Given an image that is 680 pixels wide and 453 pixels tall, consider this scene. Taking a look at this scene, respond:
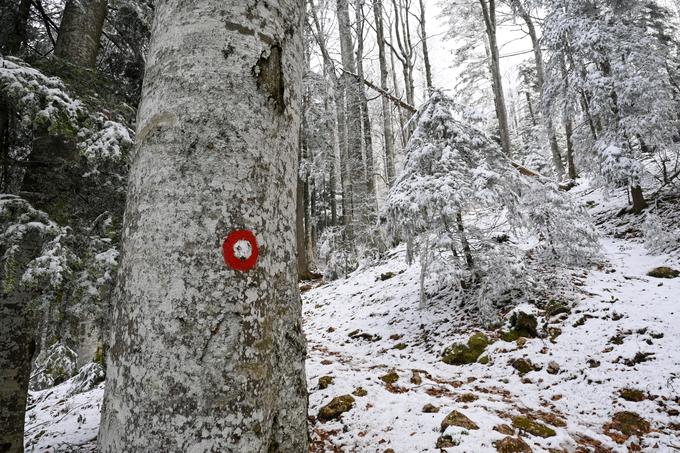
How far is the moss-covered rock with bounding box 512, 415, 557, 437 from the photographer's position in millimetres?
2635

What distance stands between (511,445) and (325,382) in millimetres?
1866

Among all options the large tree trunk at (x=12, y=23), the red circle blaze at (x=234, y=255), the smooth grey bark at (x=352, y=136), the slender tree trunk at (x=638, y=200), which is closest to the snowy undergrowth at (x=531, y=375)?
the slender tree trunk at (x=638, y=200)

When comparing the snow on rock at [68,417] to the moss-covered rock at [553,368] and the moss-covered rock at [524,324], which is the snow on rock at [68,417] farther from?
the moss-covered rock at [524,324]

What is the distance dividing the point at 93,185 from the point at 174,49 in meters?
3.14

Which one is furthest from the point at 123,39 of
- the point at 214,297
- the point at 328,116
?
the point at 328,116

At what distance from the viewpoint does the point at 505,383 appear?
13.0 ft

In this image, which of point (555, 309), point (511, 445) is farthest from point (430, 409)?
point (555, 309)

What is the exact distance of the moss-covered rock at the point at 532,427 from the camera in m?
2.63

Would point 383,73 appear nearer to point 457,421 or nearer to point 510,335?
point 510,335

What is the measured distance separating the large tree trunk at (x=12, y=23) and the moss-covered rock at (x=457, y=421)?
4864 millimetres

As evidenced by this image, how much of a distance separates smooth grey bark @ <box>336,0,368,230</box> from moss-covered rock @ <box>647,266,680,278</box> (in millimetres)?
6818

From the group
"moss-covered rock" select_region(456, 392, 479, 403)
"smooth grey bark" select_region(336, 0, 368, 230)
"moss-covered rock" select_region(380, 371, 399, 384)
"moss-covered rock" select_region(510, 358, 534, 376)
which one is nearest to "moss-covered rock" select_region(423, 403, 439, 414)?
"moss-covered rock" select_region(456, 392, 479, 403)

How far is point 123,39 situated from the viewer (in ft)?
16.6

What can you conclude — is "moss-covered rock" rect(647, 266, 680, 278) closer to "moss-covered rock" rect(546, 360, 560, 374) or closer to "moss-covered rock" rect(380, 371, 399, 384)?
"moss-covered rock" rect(546, 360, 560, 374)
